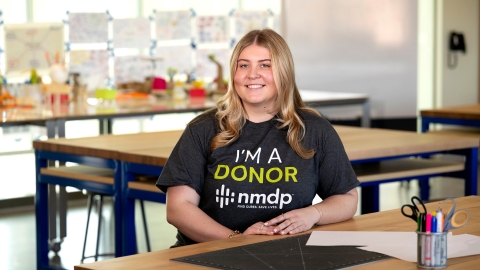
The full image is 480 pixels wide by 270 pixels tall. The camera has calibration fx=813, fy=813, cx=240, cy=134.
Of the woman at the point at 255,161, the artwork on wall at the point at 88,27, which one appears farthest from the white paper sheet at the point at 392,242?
the artwork on wall at the point at 88,27

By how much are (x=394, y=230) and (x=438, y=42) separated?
6523 mm

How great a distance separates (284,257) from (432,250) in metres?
0.30

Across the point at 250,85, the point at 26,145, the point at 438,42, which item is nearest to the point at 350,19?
the point at 438,42

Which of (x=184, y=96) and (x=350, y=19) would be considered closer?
(x=184, y=96)

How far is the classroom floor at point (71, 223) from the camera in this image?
420 cm

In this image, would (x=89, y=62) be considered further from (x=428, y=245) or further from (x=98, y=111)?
(x=428, y=245)

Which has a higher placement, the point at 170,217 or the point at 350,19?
the point at 350,19

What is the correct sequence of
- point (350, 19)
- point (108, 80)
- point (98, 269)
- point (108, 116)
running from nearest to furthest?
1. point (98, 269)
2. point (108, 116)
3. point (108, 80)
4. point (350, 19)

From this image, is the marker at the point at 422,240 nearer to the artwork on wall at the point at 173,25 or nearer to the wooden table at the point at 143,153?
the wooden table at the point at 143,153

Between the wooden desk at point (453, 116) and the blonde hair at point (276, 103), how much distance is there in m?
2.87

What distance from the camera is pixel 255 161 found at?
2.19 meters

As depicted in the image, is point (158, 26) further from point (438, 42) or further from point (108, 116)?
point (438, 42)

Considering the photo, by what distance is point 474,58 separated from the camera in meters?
8.35

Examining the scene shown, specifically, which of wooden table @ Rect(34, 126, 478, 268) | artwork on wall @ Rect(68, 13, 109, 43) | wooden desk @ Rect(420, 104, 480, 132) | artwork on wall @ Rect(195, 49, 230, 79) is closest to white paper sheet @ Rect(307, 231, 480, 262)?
wooden table @ Rect(34, 126, 478, 268)
